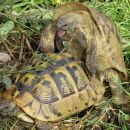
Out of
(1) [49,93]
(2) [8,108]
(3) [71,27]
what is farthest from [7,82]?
(3) [71,27]

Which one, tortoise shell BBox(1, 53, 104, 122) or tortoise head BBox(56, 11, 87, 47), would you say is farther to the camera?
tortoise head BBox(56, 11, 87, 47)

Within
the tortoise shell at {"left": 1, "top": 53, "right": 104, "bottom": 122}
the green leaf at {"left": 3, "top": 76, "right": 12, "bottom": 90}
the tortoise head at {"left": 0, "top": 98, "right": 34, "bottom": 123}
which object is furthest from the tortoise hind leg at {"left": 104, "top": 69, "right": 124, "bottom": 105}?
the green leaf at {"left": 3, "top": 76, "right": 12, "bottom": 90}

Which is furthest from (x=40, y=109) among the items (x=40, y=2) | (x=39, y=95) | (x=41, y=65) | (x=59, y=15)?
(x=40, y=2)

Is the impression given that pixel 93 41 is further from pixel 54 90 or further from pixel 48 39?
pixel 54 90

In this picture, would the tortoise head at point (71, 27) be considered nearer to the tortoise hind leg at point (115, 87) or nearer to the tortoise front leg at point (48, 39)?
the tortoise front leg at point (48, 39)

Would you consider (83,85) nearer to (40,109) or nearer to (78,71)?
(78,71)

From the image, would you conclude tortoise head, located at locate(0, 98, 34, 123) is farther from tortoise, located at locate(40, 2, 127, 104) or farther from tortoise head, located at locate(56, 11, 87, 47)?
tortoise head, located at locate(56, 11, 87, 47)

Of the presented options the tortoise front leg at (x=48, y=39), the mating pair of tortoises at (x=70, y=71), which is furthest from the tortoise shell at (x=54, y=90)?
the tortoise front leg at (x=48, y=39)
